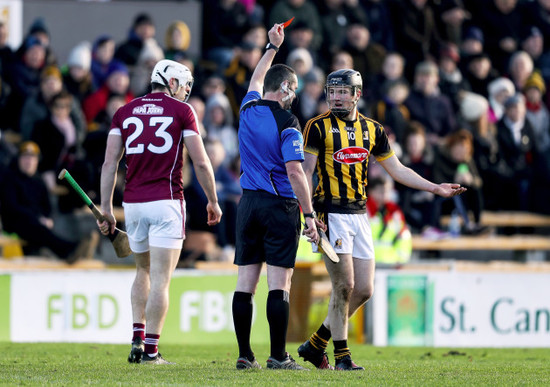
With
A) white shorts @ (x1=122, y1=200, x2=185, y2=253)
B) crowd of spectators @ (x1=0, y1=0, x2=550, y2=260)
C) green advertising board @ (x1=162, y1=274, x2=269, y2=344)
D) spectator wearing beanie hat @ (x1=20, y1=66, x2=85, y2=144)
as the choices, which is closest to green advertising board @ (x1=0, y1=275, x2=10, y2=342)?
green advertising board @ (x1=162, y1=274, x2=269, y2=344)

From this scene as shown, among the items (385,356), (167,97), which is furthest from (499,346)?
(167,97)

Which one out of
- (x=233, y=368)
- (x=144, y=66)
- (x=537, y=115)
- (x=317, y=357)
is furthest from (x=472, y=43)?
(x=233, y=368)

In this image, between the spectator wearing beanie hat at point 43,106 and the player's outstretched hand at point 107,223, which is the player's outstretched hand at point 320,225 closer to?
the player's outstretched hand at point 107,223

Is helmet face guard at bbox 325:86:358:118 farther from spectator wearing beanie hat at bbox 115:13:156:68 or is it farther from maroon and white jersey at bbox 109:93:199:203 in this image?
spectator wearing beanie hat at bbox 115:13:156:68

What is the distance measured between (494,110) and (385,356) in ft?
28.4

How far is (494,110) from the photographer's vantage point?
62.5ft

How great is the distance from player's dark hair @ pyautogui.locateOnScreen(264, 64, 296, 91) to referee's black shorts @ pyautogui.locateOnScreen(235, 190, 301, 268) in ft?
2.65

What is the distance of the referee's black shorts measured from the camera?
334 inches

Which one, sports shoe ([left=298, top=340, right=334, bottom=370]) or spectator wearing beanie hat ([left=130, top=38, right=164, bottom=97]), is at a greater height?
spectator wearing beanie hat ([left=130, top=38, right=164, bottom=97])

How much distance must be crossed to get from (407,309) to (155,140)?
5.56 m

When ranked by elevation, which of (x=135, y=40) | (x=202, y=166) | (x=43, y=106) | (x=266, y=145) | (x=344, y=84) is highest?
(x=135, y=40)

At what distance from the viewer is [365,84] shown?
18516 millimetres

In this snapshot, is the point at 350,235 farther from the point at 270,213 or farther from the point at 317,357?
the point at 317,357

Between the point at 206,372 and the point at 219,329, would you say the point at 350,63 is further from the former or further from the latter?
the point at 206,372
